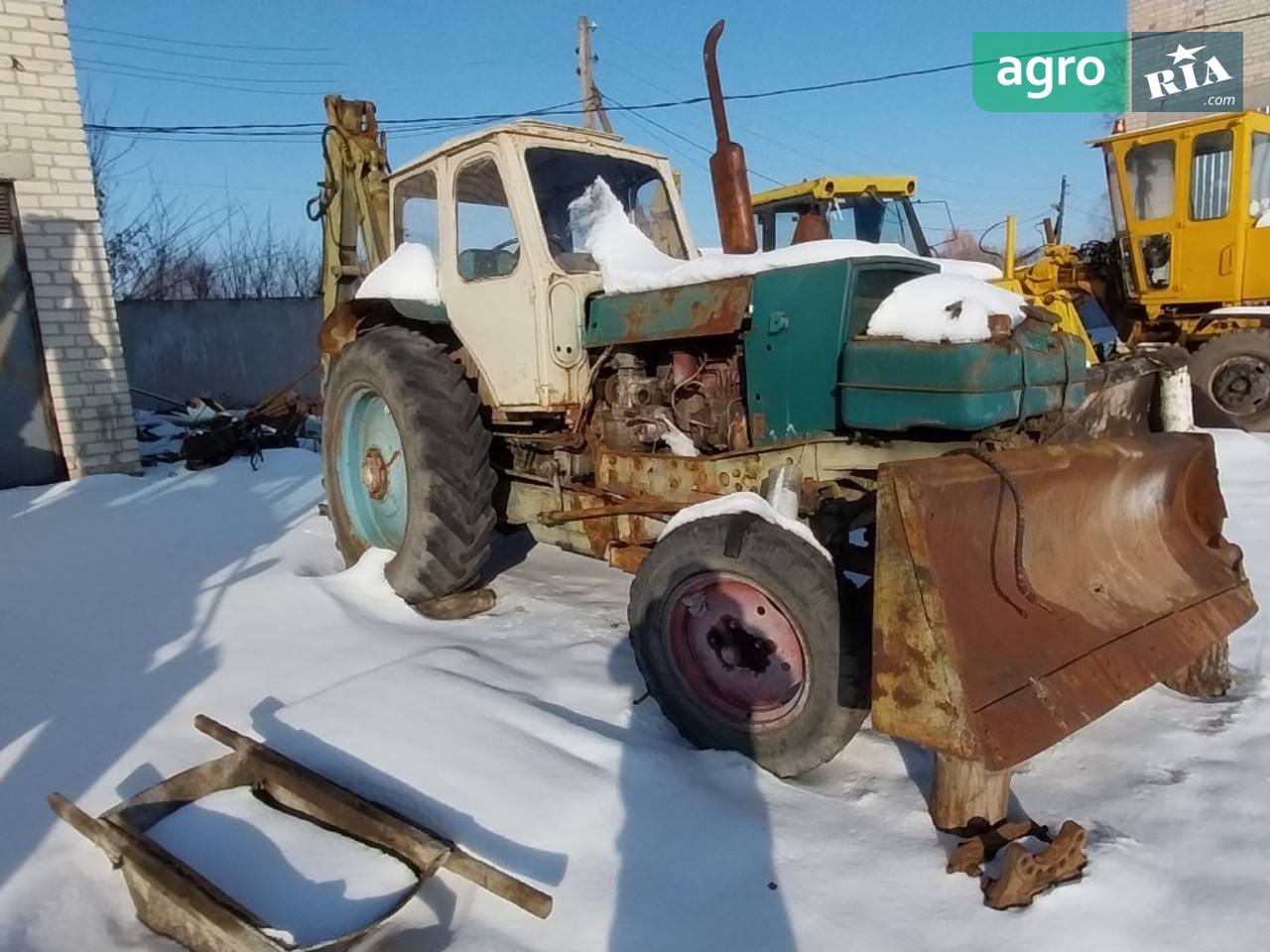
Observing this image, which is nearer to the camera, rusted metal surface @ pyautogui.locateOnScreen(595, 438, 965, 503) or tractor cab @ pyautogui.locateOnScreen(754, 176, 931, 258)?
rusted metal surface @ pyautogui.locateOnScreen(595, 438, 965, 503)

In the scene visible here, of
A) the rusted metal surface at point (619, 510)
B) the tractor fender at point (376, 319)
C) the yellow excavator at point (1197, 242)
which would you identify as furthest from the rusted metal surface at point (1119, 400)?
the yellow excavator at point (1197, 242)

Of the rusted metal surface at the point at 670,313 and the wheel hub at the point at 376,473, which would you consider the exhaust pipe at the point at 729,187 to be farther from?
the wheel hub at the point at 376,473

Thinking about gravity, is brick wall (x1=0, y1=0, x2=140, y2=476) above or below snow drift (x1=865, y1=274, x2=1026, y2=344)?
above

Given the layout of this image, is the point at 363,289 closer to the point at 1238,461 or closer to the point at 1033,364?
the point at 1033,364

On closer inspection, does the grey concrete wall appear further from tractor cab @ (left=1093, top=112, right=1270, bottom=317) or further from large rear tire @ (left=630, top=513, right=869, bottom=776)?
large rear tire @ (left=630, top=513, right=869, bottom=776)

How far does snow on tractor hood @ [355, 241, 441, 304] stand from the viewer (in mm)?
4688

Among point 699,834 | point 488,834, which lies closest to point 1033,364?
point 699,834

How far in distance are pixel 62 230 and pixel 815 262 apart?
7633 millimetres

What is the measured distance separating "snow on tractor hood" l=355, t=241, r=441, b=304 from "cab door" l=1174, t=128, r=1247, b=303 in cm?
766

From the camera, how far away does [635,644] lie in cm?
314

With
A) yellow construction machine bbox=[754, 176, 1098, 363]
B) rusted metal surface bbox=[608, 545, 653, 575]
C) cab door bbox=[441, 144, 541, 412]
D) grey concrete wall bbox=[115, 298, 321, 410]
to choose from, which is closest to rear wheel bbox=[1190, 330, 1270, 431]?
yellow construction machine bbox=[754, 176, 1098, 363]

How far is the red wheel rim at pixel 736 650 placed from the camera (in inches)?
113

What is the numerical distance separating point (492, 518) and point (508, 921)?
7.50ft

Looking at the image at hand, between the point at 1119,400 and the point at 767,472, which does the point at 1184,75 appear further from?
the point at 767,472
